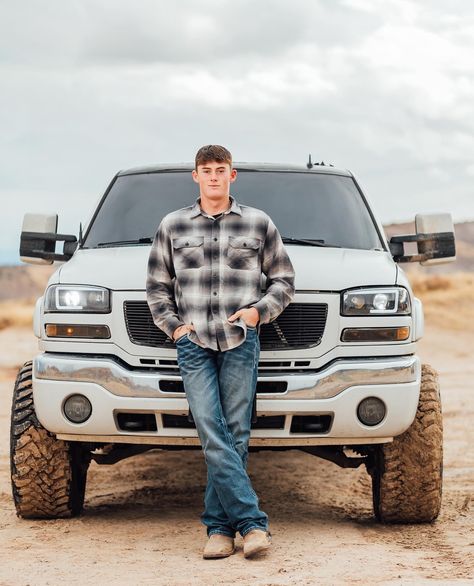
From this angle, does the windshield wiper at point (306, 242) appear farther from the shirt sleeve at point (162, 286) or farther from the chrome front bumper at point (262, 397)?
the shirt sleeve at point (162, 286)

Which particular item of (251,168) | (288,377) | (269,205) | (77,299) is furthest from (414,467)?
(251,168)

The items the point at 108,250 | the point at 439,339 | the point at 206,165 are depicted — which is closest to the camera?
the point at 206,165

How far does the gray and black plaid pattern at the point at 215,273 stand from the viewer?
503 cm

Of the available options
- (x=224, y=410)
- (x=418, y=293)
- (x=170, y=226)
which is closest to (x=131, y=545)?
(x=224, y=410)

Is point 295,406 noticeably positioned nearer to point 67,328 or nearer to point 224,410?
point 224,410

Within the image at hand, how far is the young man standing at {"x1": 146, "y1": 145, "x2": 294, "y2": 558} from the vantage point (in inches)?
198

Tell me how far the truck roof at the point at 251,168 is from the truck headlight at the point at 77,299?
1.74 meters

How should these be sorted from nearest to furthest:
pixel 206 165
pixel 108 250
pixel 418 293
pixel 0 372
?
1. pixel 206 165
2. pixel 108 250
3. pixel 0 372
4. pixel 418 293

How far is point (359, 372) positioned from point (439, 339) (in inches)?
629

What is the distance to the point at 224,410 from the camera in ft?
16.8

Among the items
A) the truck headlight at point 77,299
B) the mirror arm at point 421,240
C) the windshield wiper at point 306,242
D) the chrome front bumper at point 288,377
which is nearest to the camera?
Answer: the chrome front bumper at point 288,377

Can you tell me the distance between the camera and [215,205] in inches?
201

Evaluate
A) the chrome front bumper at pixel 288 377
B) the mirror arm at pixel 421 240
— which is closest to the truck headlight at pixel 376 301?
the chrome front bumper at pixel 288 377

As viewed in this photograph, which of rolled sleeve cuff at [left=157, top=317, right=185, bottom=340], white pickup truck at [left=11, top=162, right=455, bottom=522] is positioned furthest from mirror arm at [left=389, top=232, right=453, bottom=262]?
rolled sleeve cuff at [left=157, top=317, right=185, bottom=340]
